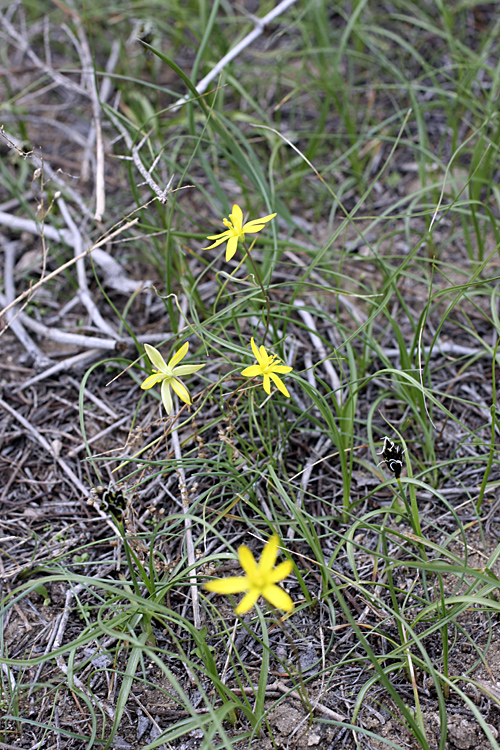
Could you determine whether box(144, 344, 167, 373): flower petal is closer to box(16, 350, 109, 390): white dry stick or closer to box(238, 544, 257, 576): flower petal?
box(238, 544, 257, 576): flower petal

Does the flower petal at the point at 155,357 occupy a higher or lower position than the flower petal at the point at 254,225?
lower

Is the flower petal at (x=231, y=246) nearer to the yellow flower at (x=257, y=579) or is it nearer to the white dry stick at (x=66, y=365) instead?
the yellow flower at (x=257, y=579)

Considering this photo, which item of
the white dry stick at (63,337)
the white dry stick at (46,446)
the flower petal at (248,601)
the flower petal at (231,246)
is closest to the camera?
the flower petal at (248,601)

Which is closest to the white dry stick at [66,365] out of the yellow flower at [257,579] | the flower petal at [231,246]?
the flower petal at [231,246]

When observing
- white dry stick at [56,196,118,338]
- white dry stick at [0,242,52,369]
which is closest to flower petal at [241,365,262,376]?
white dry stick at [56,196,118,338]

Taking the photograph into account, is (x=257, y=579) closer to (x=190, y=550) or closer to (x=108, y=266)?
(x=190, y=550)

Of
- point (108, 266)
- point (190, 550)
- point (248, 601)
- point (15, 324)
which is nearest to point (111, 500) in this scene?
point (190, 550)
